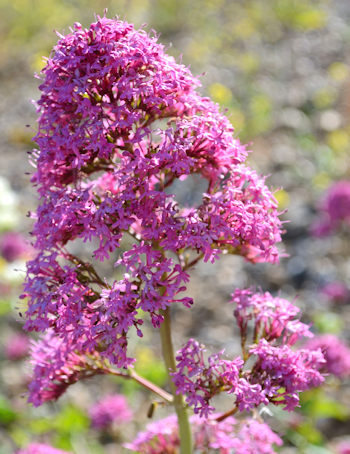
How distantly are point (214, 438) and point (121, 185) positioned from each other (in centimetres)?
123

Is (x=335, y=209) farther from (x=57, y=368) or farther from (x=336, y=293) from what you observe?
(x=57, y=368)

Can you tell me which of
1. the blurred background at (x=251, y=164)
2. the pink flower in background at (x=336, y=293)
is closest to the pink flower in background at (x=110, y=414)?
the blurred background at (x=251, y=164)

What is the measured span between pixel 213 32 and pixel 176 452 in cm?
896

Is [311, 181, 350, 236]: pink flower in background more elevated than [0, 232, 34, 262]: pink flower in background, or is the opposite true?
[311, 181, 350, 236]: pink flower in background

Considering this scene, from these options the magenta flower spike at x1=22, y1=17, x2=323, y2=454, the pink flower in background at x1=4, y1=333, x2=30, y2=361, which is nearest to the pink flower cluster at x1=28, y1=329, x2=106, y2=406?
the magenta flower spike at x1=22, y1=17, x2=323, y2=454

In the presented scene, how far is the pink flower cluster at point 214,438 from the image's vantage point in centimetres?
252

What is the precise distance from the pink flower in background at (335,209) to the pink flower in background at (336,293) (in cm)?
57

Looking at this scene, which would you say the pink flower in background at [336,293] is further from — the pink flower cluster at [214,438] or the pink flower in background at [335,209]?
the pink flower cluster at [214,438]

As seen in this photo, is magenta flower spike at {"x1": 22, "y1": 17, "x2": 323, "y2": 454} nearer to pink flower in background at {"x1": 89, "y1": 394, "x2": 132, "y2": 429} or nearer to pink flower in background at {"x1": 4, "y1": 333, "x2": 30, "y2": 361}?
pink flower in background at {"x1": 89, "y1": 394, "x2": 132, "y2": 429}

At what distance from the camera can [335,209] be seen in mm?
5188

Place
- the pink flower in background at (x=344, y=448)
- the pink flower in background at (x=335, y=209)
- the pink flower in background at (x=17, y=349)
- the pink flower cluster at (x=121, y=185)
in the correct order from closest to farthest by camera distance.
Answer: the pink flower cluster at (x=121, y=185) → the pink flower in background at (x=344, y=448) → the pink flower in background at (x=17, y=349) → the pink flower in background at (x=335, y=209)

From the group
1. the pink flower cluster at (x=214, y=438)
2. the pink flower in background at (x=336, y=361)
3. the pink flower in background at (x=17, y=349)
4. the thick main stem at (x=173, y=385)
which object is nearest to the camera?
the thick main stem at (x=173, y=385)

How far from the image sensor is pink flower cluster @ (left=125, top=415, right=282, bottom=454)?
252 centimetres

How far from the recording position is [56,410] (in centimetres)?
440
